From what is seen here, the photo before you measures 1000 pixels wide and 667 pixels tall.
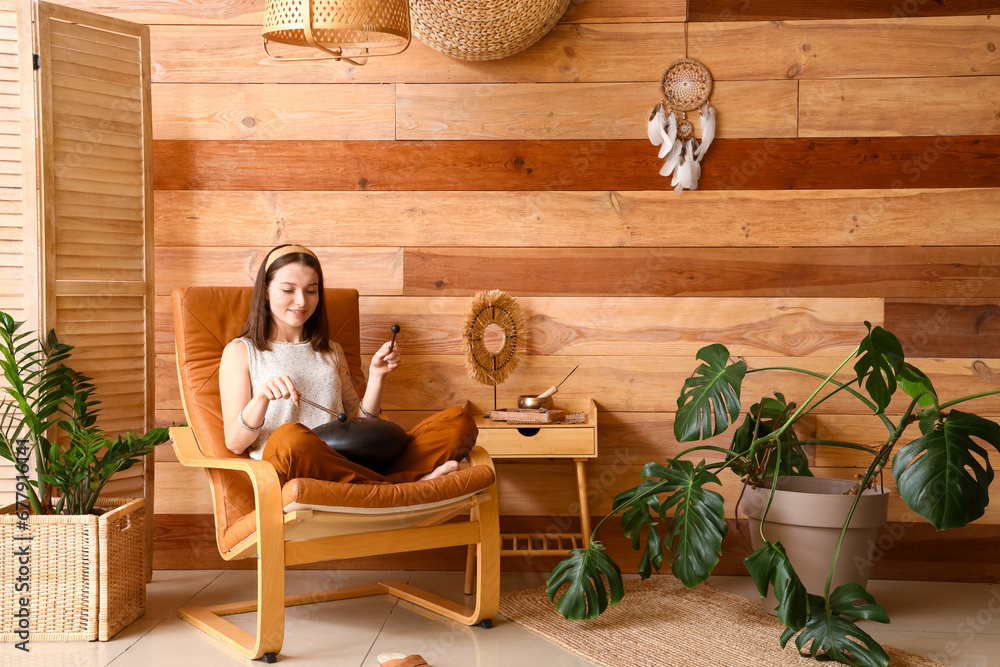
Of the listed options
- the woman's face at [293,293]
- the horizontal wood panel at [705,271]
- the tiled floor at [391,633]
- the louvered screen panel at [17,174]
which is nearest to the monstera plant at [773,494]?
the tiled floor at [391,633]

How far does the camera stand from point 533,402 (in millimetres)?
2566

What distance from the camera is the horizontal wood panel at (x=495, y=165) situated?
2.68 m

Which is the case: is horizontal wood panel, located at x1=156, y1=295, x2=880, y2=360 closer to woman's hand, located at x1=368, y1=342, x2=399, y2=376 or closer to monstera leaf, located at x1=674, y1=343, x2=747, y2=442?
woman's hand, located at x1=368, y1=342, x2=399, y2=376

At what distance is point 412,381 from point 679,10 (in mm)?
1518

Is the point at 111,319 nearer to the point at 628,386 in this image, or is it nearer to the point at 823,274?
the point at 628,386

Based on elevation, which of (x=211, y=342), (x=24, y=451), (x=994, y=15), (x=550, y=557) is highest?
(x=994, y=15)

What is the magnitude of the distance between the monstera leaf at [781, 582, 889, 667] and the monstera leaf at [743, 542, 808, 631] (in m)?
0.05

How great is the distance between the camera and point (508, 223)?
272cm

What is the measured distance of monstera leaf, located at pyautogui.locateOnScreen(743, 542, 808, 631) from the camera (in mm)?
1954

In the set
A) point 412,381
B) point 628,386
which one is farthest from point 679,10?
point 412,381

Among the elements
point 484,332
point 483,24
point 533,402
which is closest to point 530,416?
point 533,402

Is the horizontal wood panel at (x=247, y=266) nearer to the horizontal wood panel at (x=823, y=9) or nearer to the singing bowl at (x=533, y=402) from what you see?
the singing bowl at (x=533, y=402)

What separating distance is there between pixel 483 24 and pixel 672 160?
0.75 m

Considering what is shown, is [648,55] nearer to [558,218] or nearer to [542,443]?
[558,218]
